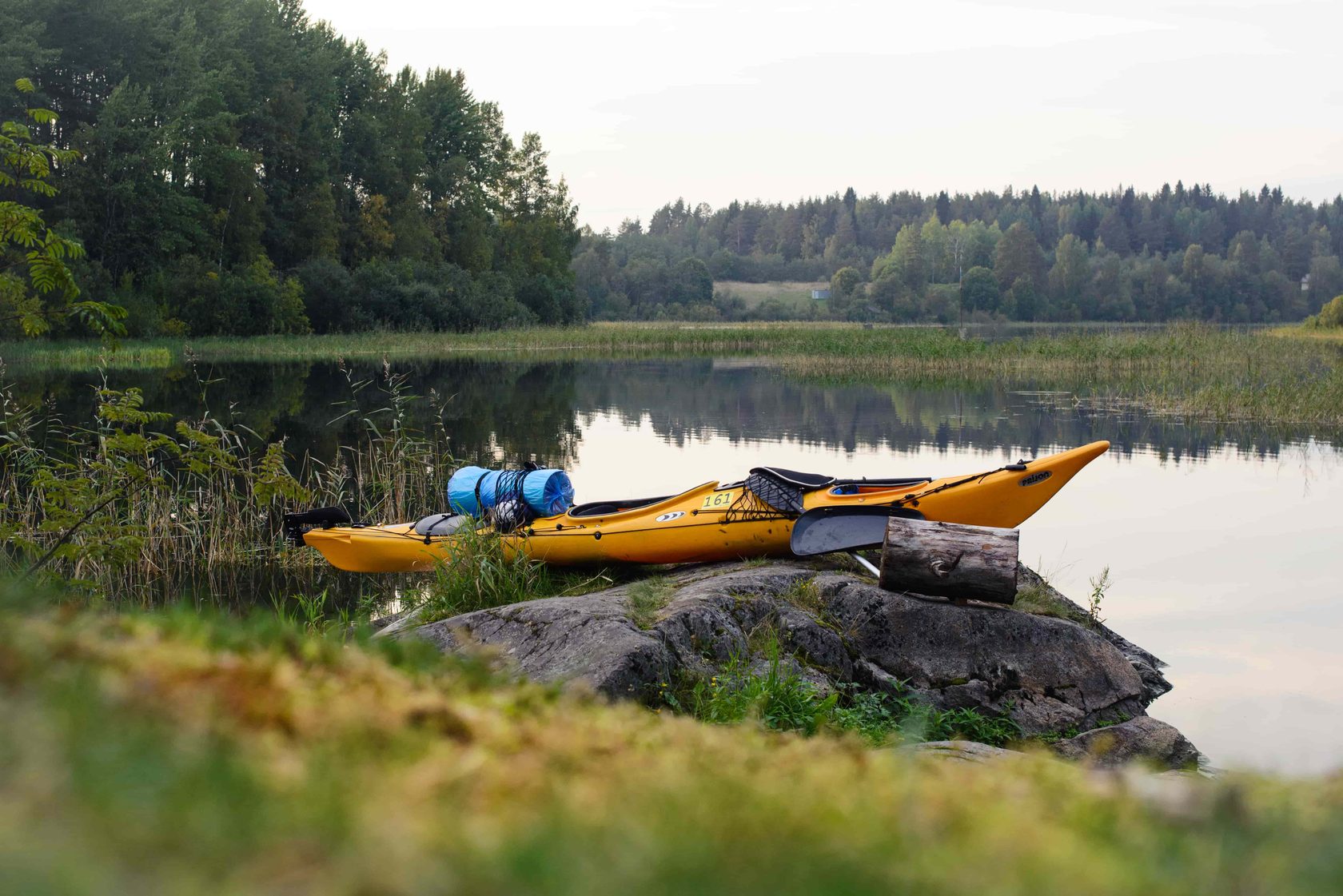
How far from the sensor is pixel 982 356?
31516 mm

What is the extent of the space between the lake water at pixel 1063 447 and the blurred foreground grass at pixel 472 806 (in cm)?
103

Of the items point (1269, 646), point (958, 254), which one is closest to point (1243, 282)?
point (958, 254)

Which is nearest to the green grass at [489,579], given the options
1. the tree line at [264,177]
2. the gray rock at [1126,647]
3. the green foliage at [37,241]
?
the green foliage at [37,241]

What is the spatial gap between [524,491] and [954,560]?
321 cm

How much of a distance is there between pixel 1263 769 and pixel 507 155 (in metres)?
71.7

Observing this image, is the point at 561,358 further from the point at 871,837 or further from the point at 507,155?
the point at 871,837

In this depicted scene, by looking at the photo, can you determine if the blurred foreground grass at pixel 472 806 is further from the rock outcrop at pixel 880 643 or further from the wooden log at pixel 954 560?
the wooden log at pixel 954 560

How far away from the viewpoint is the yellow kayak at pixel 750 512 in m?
7.72

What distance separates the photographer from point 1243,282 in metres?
118

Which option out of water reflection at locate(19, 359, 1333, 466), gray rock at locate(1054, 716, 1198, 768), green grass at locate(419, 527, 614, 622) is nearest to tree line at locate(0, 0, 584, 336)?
water reflection at locate(19, 359, 1333, 466)

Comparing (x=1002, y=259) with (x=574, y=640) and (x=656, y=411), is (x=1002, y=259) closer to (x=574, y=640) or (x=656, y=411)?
(x=656, y=411)

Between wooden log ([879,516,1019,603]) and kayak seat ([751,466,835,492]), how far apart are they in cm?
122

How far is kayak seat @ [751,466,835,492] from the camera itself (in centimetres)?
781

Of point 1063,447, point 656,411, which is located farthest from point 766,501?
point 656,411
